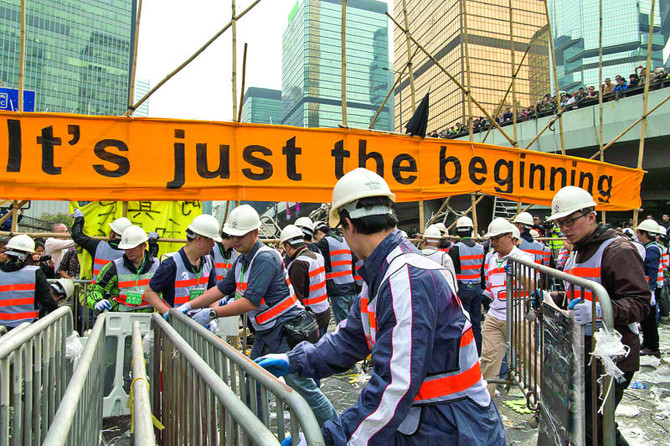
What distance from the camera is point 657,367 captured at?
5.84 metres

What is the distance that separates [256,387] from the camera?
1.91 meters

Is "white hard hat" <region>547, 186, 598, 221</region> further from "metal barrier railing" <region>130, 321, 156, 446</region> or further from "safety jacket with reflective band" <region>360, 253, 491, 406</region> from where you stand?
"metal barrier railing" <region>130, 321, 156, 446</region>

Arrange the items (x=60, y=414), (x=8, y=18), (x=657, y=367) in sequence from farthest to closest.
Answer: (x=8, y=18), (x=657, y=367), (x=60, y=414)

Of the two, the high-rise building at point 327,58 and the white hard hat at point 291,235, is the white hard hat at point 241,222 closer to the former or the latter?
the white hard hat at point 291,235

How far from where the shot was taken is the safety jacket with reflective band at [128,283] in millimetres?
4516

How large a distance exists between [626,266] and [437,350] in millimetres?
1880

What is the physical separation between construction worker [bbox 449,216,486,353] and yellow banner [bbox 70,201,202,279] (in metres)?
4.76

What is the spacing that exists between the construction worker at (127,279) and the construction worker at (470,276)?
443 centimetres

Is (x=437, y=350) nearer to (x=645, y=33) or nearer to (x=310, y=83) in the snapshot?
(x=310, y=83)

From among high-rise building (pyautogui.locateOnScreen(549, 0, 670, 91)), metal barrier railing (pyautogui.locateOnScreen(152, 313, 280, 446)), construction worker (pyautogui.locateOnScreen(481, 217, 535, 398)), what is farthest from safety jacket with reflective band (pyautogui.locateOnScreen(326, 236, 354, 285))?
high-rise building (pyautogui.locateOnScreen(549, 0, 670, 91))

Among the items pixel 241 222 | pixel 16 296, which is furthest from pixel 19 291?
pixel 241 222

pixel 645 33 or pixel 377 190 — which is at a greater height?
pixel 645 33

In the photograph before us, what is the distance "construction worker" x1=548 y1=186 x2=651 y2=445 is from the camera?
2.68 m

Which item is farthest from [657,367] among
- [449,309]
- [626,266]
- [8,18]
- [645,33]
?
[8,18]
